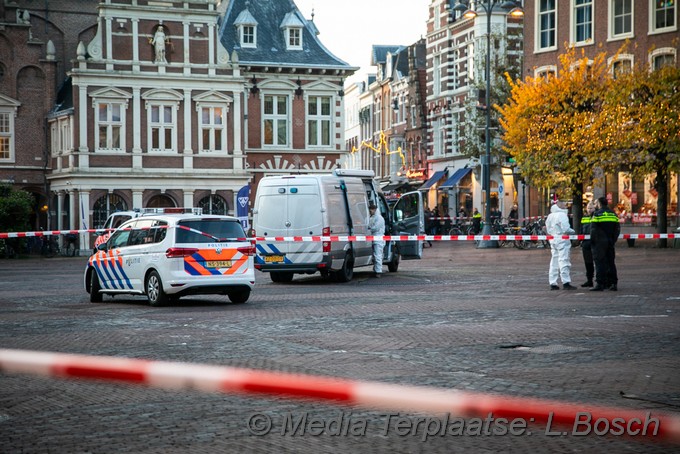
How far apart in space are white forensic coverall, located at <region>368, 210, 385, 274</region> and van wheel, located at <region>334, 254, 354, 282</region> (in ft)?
4.27

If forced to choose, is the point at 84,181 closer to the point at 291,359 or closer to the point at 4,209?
the point at 4,209

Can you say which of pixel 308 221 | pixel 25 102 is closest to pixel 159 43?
pixel 25 102

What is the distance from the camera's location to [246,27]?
5628 centimetres

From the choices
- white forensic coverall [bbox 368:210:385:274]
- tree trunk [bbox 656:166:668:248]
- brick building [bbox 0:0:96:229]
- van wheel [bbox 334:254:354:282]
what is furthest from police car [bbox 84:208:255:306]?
brick building [bbox 0:0:96:229]

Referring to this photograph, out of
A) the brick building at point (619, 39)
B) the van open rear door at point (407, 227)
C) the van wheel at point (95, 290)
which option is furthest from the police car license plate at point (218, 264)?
the brick building at point (619, 39)

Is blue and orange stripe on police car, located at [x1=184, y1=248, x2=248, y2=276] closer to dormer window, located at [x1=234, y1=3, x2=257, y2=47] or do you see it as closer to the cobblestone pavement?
the cobblestone pavement

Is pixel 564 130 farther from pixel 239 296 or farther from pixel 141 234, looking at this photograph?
pixel 141 234

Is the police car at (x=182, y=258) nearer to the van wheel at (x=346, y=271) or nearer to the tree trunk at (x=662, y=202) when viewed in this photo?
the van wheel at (x=346, y=271)

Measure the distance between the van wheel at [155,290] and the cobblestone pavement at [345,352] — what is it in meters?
0.33

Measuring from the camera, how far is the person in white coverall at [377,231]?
26.5 m

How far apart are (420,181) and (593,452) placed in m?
73.7

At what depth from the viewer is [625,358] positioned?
10891mm

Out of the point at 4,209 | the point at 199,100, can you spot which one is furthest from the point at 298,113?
the point at 4,209

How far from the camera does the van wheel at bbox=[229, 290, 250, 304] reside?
19.1 metres
